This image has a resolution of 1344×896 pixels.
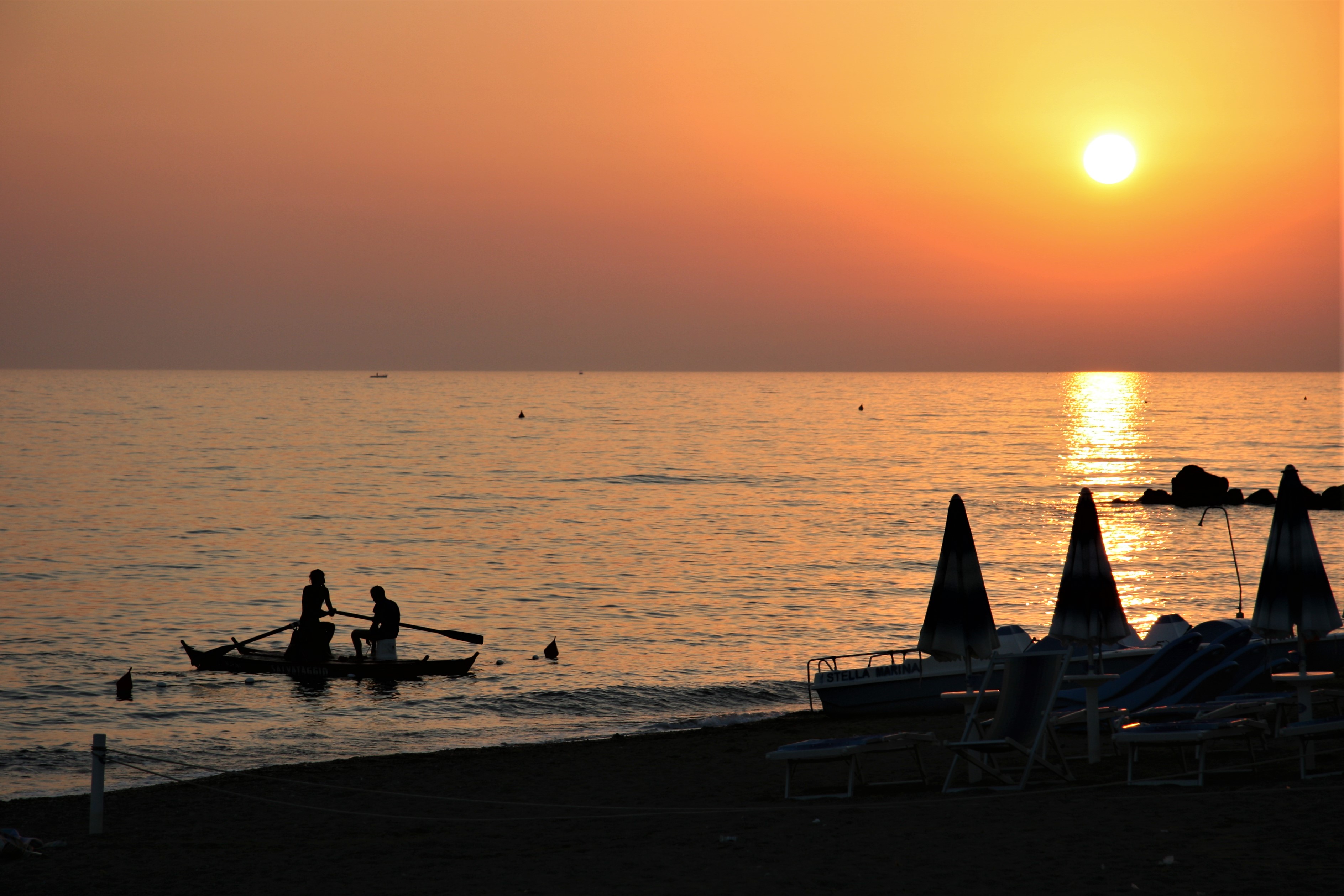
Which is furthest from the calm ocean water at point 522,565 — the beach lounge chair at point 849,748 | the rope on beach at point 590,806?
the beach lounge chair at point 849,748

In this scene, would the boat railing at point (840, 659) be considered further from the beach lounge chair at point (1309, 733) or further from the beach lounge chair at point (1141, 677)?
the beach lounge chair at point (1309, 733)

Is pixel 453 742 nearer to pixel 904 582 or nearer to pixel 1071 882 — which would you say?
pixel 1071 882

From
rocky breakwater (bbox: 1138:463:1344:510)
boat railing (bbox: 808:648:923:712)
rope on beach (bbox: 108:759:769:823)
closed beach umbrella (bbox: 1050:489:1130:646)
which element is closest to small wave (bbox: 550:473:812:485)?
rocky breakwater (bbox: 1138:463:1344:510)

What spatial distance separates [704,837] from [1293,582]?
630cm

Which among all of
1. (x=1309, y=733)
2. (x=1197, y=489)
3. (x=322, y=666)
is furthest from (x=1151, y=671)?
(x=1197, y=489)

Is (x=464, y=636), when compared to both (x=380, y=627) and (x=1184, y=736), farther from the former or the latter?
(x=1184, y=736)

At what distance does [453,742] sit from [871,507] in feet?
139

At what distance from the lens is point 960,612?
12141 mm

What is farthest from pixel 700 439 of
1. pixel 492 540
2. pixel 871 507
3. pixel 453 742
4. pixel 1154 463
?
pixel 453 742

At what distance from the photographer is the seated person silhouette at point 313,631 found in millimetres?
21312

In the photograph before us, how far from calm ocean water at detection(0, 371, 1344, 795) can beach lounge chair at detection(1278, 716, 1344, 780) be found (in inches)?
401

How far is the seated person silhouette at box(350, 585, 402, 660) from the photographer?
21.5 m

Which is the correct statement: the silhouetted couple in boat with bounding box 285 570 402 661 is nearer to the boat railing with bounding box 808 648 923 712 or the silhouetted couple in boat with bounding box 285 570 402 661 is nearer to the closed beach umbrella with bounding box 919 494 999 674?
the boat railing with bounding box 808 648 923 712

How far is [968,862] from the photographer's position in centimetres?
809
